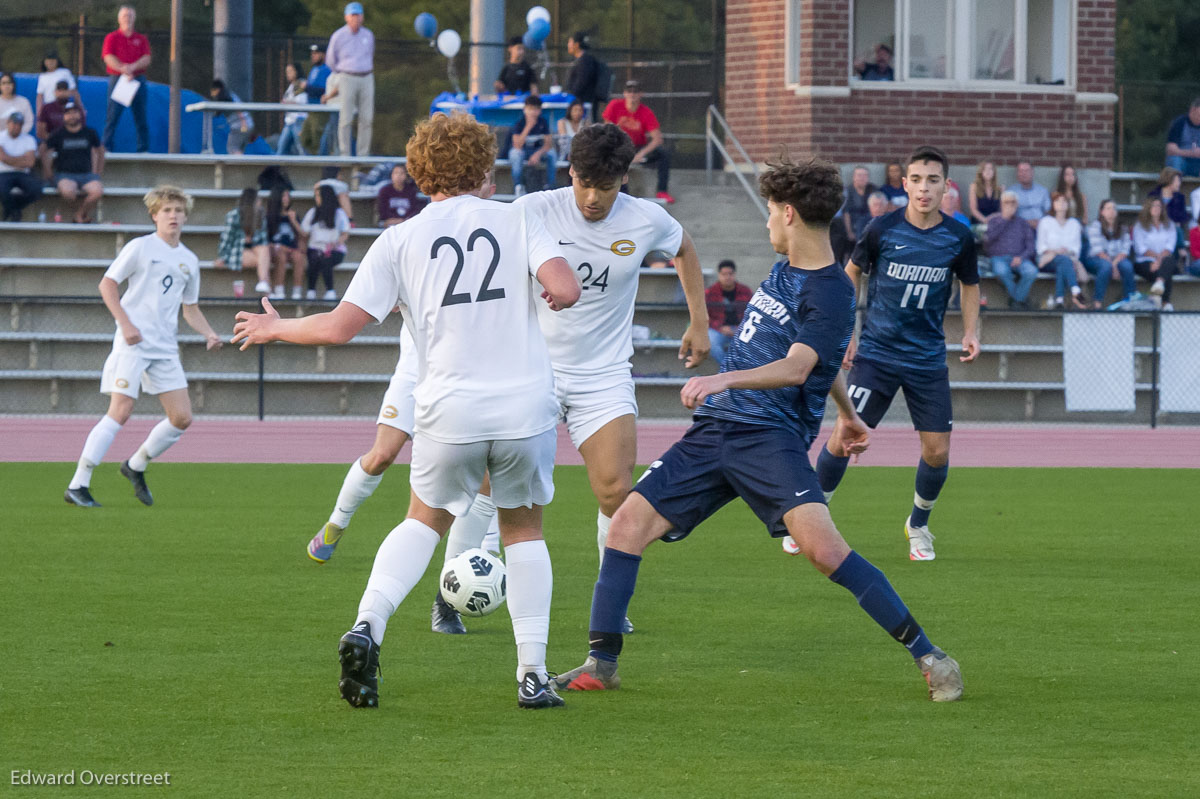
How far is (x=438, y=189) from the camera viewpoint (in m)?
5.60

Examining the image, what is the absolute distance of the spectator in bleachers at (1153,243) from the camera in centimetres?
2202

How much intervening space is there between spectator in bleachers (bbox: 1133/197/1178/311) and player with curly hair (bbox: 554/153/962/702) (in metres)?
17.3

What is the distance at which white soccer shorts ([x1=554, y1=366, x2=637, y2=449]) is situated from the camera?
7301 millimetres

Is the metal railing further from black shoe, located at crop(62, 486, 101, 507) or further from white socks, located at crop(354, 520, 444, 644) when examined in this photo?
white socks, located at crop(354, 520, 444, 644)

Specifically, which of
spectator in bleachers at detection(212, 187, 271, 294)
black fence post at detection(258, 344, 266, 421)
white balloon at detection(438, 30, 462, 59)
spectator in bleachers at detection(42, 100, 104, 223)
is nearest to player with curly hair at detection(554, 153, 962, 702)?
black fence post at detection(258, 344, 266, 421)

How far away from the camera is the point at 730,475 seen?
19.5 feet

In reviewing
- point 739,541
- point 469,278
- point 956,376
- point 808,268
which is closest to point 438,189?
point 469,278

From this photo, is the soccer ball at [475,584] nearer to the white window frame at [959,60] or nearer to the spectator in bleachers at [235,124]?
the white window frame at [959,60]

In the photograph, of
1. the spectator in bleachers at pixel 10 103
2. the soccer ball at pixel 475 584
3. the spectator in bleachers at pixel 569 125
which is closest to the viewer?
the soccer ball at pixel 475 584

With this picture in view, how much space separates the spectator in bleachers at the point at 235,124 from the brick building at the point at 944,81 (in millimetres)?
8077

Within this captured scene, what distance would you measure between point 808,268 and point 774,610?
245 centimetres

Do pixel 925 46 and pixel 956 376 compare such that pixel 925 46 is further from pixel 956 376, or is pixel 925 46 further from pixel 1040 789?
pixel 1040 789

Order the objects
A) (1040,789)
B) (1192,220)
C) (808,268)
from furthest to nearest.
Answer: (1192,220)
(808,268)
(1040,789)

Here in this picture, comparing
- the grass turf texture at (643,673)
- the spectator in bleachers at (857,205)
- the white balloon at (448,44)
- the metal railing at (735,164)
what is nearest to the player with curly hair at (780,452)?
the grass turf texture at (643,673)
